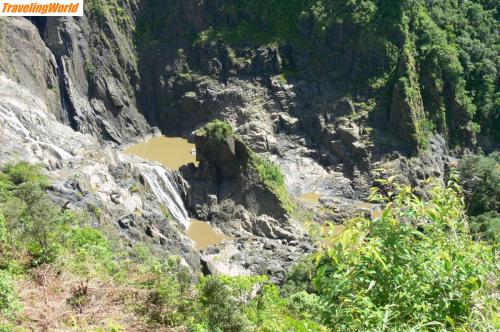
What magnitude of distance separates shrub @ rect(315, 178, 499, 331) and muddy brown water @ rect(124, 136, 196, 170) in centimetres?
4845

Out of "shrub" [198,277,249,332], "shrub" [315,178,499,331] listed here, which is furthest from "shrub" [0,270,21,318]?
"shrub" [315,178,499,331]

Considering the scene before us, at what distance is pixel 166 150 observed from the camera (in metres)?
58.1

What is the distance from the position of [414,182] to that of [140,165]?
22.7 m

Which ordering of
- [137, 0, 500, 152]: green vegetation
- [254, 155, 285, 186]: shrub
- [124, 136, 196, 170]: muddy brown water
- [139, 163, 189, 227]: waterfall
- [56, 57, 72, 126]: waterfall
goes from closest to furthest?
[139, 163, 189, 227]: waterfall
[254, 155, 285, 186]: shrub
[124, 136, 196, 170]: muddy brown water
[56, 57, 72, 126]: waterfall
[137, 0, 500, 152]: green vegetation

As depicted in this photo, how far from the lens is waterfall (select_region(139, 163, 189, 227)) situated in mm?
43531

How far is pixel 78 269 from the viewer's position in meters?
14.9

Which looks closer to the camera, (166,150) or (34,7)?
(34,7)

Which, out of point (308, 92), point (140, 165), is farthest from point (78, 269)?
point (308, 92)

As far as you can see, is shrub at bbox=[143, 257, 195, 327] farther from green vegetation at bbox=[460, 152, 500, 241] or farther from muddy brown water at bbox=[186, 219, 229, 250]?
muddy brown water at bbox=[186, 219, 229, 250]

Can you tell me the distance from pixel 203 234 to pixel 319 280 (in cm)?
3782

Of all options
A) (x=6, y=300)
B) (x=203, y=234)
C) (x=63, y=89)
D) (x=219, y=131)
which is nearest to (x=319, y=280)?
(x=6, y=300)

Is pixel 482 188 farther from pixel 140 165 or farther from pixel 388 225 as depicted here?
pixel 388 225

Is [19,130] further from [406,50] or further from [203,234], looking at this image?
[406,50]

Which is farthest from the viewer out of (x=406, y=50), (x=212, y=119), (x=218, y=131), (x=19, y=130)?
(x=212, y=119)
